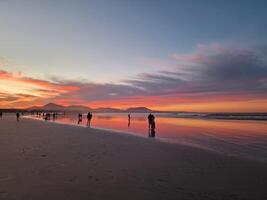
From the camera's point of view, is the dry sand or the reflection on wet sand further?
the reflection on wet sand

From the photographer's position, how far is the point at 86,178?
8.41 meters

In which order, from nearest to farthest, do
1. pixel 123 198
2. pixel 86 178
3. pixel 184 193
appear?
1. pixel 123 198
2. pixel 184 193
3. pixel 86 178

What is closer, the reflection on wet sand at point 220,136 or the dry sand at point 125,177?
the dry sand at point 125,177

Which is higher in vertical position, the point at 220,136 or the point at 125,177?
the point at 220,136

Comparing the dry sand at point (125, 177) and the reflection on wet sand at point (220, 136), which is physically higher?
the reflection on wet sand at point (220, 136)

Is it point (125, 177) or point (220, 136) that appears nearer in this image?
point (125, 177)

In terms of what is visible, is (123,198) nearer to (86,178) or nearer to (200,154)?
(86,178)

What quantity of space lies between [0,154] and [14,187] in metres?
5.91

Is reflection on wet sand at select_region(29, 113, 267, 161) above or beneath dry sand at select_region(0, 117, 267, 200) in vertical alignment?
above

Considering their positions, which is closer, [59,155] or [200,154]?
[59,155]

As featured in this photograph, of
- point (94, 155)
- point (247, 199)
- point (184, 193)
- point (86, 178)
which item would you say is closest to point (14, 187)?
point (86, 178)

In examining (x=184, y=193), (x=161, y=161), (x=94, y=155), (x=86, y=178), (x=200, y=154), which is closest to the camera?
(x=184, y=193)

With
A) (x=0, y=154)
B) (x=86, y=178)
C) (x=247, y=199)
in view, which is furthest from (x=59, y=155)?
(x=247, y=199)

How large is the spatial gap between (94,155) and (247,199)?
25.3 feet
